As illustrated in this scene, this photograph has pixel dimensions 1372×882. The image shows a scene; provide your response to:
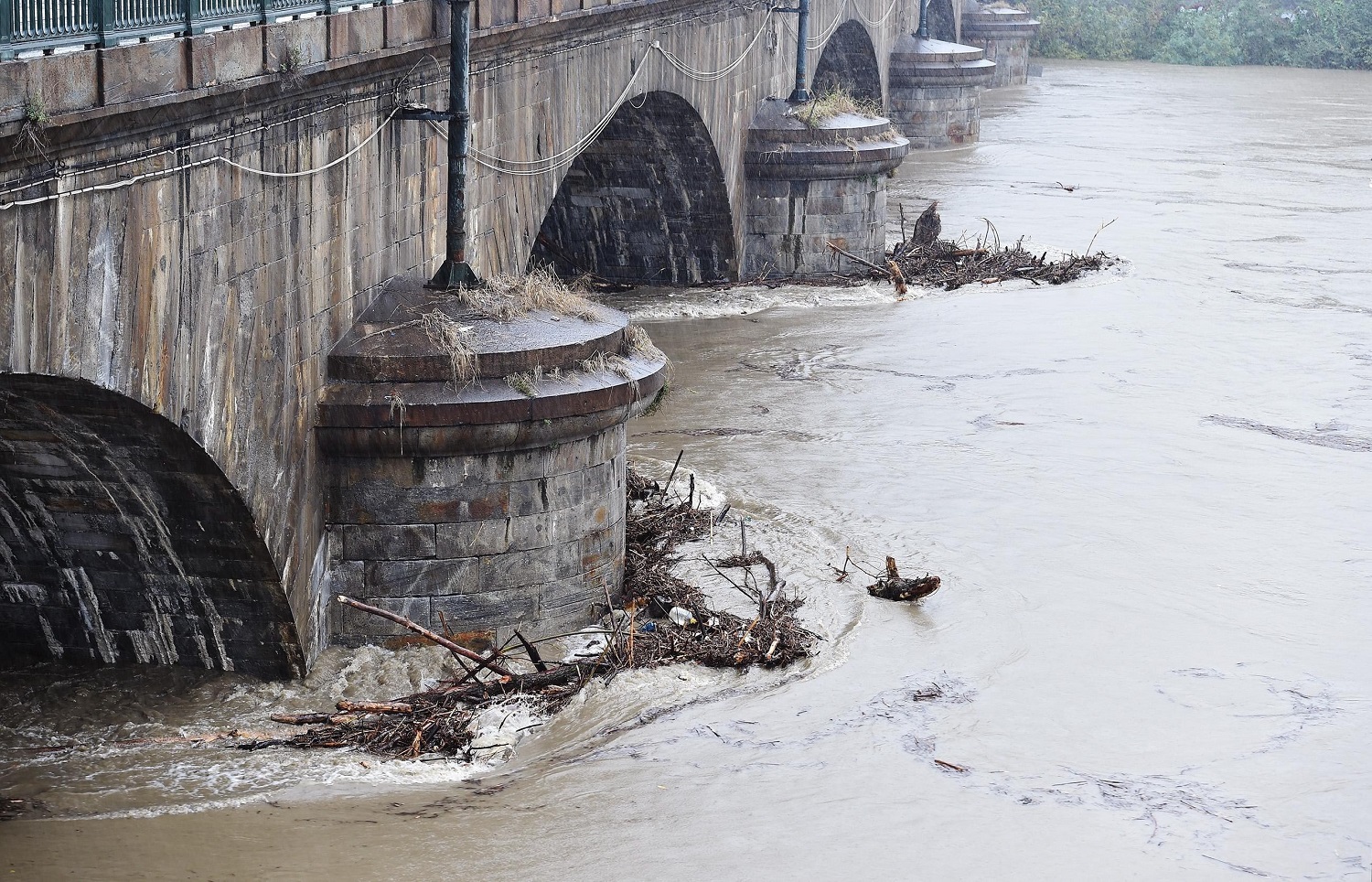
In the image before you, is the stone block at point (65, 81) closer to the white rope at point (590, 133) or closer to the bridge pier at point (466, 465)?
the bridge pier at point (466, 465)

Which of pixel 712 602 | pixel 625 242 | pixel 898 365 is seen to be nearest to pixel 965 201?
pixel 625 242

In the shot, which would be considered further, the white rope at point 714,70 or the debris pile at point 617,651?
the white rope at point 714,70

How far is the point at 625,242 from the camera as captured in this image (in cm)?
2012

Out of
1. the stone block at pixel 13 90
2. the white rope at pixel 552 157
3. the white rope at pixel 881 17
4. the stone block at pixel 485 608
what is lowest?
the stone block at pixel 485 608

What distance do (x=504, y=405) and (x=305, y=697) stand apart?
176cm

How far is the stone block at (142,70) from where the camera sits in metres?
6.26

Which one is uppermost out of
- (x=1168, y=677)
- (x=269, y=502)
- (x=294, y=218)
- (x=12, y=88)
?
(x=12, y=88)

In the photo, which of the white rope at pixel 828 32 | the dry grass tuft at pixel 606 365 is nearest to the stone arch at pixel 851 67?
the white rope at pixel 828 32

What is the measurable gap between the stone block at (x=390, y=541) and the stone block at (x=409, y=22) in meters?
2.55

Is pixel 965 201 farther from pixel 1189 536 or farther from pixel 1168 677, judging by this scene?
pixel 1168 677

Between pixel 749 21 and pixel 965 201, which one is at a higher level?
pixel 749 21

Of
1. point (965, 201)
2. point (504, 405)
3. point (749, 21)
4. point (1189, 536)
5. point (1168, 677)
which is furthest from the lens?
point (965, 201)

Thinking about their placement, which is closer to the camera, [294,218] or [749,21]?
[294,218]

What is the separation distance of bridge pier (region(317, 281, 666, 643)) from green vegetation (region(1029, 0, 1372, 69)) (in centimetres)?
4511
